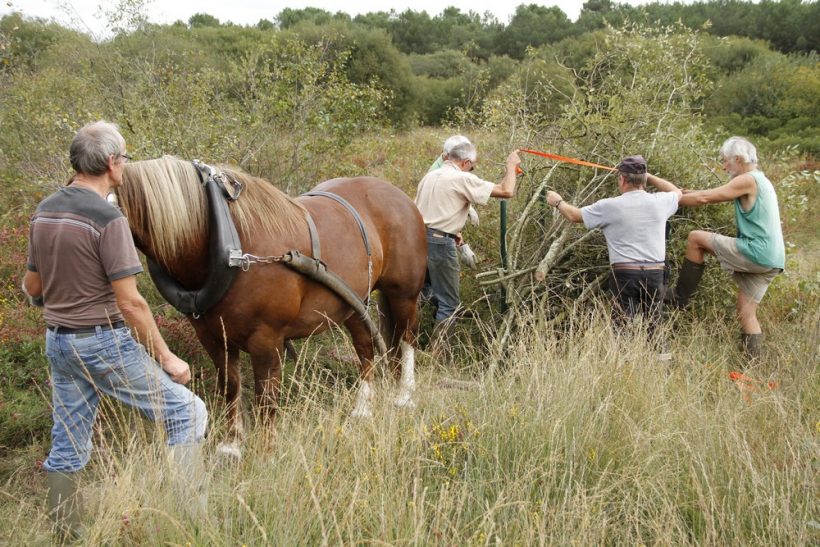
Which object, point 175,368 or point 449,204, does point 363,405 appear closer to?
point 175,368

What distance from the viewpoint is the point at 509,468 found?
2.84 meters

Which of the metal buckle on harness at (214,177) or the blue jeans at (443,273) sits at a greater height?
the metal buckle on harness at (214,177)

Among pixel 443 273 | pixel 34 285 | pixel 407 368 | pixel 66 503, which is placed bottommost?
pixel 407 368

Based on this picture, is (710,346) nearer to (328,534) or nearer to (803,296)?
(803,296)

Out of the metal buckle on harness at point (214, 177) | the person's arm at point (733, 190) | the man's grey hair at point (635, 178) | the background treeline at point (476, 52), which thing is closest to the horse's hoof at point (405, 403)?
the metal buckle on harness at point (214, 177)

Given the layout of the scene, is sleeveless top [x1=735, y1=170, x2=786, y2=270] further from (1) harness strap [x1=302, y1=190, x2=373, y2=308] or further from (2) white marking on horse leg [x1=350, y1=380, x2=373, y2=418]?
(2) white marking on horse leg [x1=350, y1=380, x2=373, y2=418]

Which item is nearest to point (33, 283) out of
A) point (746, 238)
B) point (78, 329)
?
point (78, 329)

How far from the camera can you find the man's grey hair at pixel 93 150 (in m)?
2.41

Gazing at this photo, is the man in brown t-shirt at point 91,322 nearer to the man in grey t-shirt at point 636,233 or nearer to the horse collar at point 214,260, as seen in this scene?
the horse collar at point 214,260

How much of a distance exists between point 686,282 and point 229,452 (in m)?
3.62

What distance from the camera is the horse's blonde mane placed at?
291cm

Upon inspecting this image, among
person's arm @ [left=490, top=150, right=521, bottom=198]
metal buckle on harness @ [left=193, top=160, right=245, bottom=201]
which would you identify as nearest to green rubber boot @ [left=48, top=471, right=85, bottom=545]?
metal buckle on harness @ [left=193, top=160, right=245, bottom=201]

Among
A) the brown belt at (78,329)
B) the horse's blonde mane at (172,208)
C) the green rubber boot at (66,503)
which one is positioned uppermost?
the horse's blonde mane at (172,208)

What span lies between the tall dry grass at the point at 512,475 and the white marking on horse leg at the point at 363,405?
7 cm
